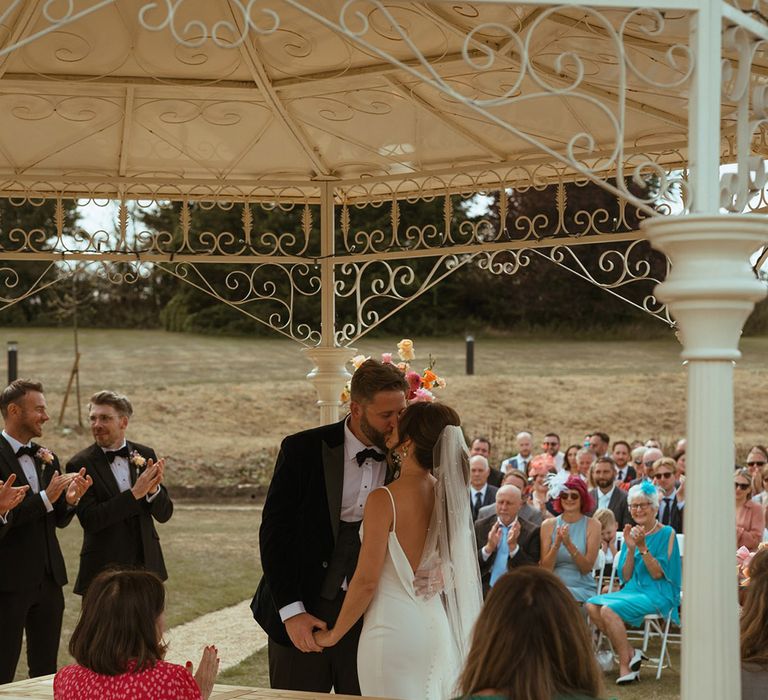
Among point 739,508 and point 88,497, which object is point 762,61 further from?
point 739,508

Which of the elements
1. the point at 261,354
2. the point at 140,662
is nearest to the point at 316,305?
the point at 261,354

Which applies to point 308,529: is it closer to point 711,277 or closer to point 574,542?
point 711,277

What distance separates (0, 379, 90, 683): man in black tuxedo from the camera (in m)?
5.95

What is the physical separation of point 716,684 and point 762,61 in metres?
2.89

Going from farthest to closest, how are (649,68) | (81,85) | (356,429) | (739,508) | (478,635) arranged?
1. (739,508)
2. (81,85)
3. (649,68)
4. (356,429)
5. (478,635)

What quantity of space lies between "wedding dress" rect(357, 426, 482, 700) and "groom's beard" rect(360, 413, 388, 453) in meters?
0.32

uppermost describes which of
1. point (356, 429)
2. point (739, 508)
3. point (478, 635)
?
point (356, 429)

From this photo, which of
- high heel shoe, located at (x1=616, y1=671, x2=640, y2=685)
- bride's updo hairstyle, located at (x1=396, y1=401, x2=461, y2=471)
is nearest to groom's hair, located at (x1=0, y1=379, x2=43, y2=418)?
bride's updo hairstyle, located at (x1=396, y1=401, x2=461, y2=471)

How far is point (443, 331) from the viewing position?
31.5 meters

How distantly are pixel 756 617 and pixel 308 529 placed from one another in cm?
190

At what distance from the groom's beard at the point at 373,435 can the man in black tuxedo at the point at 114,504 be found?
1705mm

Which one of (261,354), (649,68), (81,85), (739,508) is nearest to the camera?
(649,68)

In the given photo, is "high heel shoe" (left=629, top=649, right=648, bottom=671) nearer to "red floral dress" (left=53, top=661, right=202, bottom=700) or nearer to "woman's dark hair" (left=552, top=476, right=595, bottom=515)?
"woman's dark hair" (left=552, top=476, right=595, bottom=515)

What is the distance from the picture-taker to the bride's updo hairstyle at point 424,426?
14.9 ft
